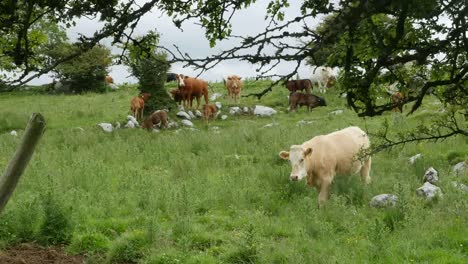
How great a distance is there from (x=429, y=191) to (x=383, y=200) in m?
0.87

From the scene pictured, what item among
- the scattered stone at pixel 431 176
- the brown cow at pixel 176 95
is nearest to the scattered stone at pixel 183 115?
the brown cow at pixel 176 95

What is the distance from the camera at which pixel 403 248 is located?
7.07 metres

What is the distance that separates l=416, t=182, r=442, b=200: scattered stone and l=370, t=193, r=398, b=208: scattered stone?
20.4 inches

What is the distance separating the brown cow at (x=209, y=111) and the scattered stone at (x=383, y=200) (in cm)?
1398

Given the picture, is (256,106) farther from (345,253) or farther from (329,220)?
(345,253)

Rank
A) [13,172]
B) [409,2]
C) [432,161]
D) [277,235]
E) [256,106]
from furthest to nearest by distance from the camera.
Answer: [256,106]
[432,161]
[277,235]
[13,172]
[409,2]

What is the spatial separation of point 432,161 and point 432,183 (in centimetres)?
193

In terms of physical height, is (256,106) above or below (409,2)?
below

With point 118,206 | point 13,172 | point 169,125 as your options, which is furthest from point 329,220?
point 169,125

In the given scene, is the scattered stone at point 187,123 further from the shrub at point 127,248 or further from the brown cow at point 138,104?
the shrub at point 127,248

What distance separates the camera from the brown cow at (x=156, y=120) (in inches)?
848

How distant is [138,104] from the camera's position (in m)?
23.5

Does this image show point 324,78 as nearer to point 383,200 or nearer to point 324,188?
point 324,188

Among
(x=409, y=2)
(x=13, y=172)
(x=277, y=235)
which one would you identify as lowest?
(x=277, y=235)
